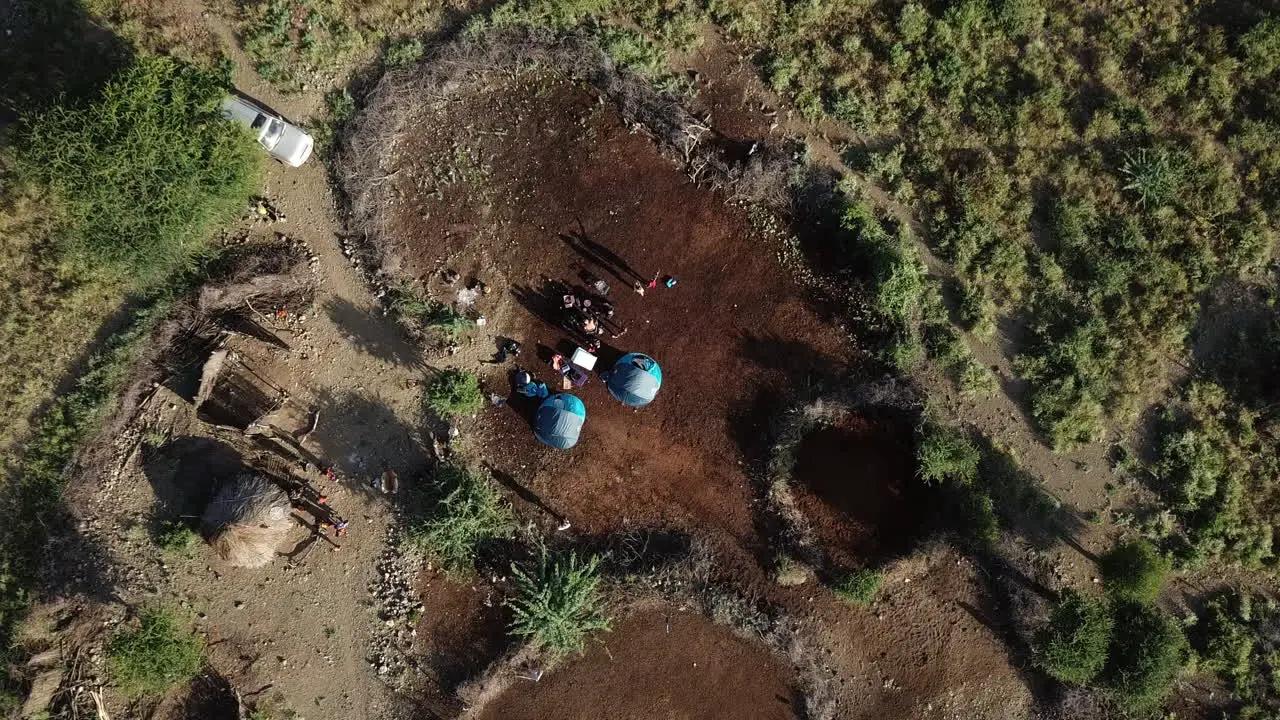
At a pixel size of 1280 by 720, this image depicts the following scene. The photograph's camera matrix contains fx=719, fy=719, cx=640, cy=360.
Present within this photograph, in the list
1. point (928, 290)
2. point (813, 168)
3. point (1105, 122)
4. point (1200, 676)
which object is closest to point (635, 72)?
point (813, 168)

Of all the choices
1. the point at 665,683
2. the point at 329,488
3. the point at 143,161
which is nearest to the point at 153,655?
the point at 329,488

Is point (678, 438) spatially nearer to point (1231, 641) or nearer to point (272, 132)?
point (272, 132)

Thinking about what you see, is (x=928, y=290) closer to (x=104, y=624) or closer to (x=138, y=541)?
(x=138, y=541)

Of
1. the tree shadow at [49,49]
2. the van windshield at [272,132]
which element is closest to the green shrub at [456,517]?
the van windshield at [272,132]

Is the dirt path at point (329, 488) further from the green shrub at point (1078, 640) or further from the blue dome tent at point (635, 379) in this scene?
the green shrub at point (1078, 640)

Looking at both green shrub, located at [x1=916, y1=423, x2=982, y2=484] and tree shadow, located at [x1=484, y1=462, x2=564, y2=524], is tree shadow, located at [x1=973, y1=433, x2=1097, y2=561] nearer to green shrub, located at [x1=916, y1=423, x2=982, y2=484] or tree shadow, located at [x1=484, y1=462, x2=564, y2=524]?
green shrub, located at [x1=916, y1=423, x2=982, y2=484]

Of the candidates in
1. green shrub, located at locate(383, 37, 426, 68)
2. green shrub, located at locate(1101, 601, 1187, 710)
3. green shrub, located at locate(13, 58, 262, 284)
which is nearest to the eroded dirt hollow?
green shrub, located at locate(383, 37, 426, 68)
